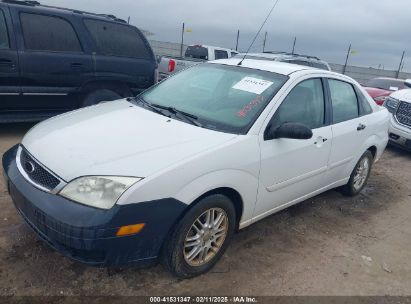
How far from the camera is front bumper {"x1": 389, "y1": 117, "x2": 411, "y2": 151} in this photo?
7.30 m

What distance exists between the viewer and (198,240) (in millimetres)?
2883

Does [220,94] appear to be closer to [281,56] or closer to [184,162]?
[184,162]

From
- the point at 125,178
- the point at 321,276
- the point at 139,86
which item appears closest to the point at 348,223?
the point at 321,276

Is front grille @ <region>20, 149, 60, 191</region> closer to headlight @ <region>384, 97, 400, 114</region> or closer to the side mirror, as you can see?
the side mirror

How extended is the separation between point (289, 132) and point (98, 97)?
397cm

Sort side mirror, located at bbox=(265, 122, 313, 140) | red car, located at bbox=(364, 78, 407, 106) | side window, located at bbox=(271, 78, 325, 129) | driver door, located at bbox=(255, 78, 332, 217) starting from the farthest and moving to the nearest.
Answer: red car, located at bbox=(364, 78, 407, 106)
side window, located at bbox=(271, 78, 325, 129)
driver door, located at bbox=(255, 78, 332, 217)
side mirror, located at bbox=(265, 122, 313, 140)

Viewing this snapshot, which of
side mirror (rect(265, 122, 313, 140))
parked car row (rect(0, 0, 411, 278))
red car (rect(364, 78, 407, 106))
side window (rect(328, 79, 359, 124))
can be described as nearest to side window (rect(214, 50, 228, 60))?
red car (rect(364, 78, 407, 106))

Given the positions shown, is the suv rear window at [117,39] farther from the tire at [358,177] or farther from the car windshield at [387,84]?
the car windshield at [387,84]

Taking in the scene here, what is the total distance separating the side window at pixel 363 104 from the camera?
460cm

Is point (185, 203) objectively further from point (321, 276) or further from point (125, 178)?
point (321, 276)

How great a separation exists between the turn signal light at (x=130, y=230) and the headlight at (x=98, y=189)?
162mm

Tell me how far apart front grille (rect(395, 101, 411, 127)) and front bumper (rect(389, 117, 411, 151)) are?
91mm

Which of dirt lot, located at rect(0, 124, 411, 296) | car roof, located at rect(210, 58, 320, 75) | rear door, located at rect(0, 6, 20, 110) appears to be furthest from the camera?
rear door, located at rect(0, 6, 20, 110)

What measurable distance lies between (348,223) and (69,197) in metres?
3.13
